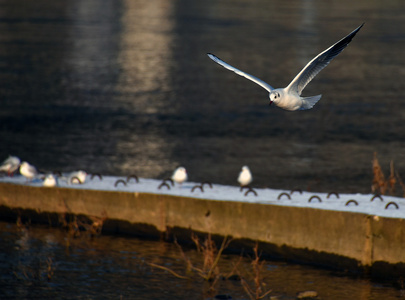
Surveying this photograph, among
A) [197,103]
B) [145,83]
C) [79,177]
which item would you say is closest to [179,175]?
[79,177]

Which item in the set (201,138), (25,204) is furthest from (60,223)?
(201,138)

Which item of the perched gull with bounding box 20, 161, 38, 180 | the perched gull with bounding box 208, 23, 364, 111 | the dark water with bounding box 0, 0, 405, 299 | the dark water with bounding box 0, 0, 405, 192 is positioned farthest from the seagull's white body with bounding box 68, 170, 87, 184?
the perched gull with bounding box 208, 23, 364, 111

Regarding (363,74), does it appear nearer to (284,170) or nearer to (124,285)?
(284,170)

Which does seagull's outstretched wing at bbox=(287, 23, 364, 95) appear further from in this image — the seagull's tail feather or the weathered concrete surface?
the weathered concrete surface

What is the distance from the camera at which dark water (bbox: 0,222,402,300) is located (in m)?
12.5

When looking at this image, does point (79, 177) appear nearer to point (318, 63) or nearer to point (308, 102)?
point (308, 102)

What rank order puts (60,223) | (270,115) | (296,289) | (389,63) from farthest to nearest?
1. (389,63)
2. (270,115)
3. (60,223)
4. (296,289)

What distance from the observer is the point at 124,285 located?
12.8 metres

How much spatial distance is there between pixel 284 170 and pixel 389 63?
23.0m

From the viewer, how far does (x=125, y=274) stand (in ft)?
43.7

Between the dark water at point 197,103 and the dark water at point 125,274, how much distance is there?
198 inches

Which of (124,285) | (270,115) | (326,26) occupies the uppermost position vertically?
(326,26)

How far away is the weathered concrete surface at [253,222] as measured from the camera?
42.7ft

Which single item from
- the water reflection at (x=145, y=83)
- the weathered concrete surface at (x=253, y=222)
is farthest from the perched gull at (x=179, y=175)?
the water reflection at (x=145, y=83)
